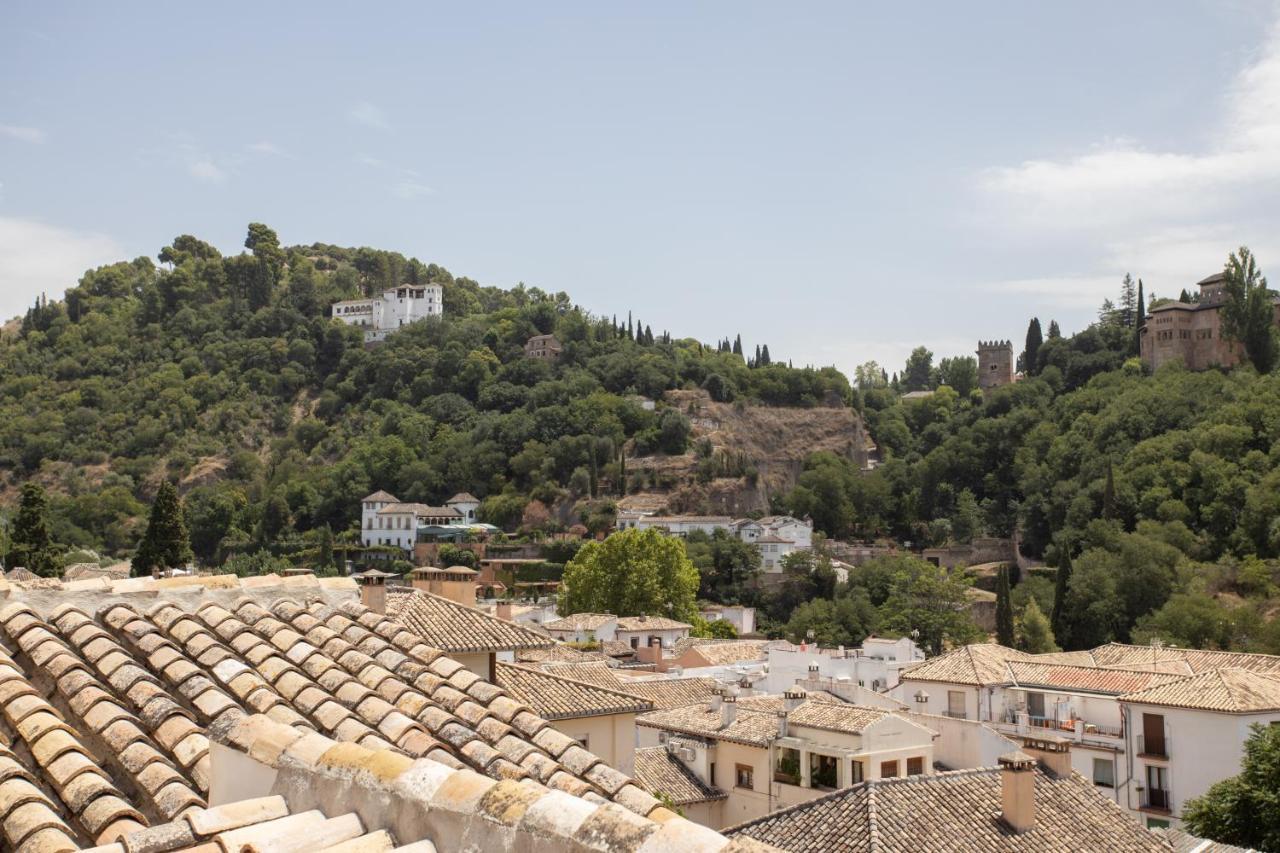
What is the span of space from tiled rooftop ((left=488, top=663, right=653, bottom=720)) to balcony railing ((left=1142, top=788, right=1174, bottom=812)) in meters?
13.0

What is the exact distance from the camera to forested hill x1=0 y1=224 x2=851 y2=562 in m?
82.3

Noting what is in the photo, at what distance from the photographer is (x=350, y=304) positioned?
120 meters

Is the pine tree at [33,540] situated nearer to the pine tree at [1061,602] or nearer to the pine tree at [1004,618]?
the pine tree at [1004,618]

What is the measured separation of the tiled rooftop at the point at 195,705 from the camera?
365cm

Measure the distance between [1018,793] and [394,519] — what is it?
223 feet

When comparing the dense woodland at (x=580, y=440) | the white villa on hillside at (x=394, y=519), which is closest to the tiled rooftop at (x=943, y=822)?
the dense woodland at (x=580, y=440)

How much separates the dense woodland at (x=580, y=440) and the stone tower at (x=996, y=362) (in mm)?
3455

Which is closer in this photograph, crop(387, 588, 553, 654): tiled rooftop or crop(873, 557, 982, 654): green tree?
crop(387, 588, 553, 654): tiled rooftop

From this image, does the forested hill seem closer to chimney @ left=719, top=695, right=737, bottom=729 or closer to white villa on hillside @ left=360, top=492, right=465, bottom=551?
white villa on hillside @ left=360, top=492, right=465, bottom=551

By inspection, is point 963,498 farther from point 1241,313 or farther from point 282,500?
point 282,500

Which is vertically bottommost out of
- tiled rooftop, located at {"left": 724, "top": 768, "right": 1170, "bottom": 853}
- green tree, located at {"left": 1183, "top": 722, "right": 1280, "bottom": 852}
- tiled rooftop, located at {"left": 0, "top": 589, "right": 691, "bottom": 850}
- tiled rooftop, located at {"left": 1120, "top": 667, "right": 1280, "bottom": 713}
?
green tree, located at {"left": 1183, "top": 722, "right": 1280, "bottom": 852}

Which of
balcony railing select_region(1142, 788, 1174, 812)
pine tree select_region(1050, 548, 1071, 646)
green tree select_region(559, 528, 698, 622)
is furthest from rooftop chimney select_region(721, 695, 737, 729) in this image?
pine tree select_region(1050, 548, 1071, 646)

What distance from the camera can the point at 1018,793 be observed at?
13336 millimetres

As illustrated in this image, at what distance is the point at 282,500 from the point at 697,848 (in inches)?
3332
